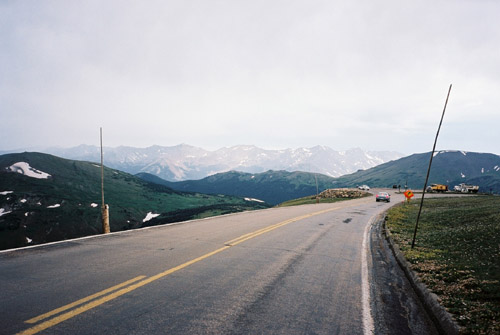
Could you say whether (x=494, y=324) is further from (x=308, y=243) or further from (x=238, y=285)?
(x=308, y=243)

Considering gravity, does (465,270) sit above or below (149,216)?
above

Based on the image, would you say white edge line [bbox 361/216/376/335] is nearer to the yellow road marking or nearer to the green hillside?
the yellow road marking

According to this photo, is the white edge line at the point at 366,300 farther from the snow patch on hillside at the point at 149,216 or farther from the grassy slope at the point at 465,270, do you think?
the snow patch on hillside at the point at 149,216

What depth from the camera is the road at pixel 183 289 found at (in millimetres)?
4109

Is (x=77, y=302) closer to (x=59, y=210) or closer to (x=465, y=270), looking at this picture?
(x=465, y=270)

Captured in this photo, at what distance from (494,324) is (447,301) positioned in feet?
3.30

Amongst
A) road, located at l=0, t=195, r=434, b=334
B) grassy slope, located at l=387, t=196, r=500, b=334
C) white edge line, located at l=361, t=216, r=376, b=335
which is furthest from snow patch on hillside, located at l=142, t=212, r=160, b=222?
white edge line, located at l=361, t=216, r=376, b=335

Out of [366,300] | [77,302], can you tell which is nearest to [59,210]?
[77,302]

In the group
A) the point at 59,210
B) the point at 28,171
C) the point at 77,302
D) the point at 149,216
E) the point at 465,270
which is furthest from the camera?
the point at 28,171

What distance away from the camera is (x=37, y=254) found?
24.7 feet

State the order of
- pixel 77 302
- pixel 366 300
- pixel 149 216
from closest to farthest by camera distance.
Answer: pixel 77 302
pixel 366 300
pixel 149 216

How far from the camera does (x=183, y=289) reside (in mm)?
5379

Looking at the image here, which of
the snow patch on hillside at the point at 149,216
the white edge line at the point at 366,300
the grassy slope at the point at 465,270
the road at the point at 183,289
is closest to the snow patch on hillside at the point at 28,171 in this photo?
the snow patch on hillside at the point at 149,216

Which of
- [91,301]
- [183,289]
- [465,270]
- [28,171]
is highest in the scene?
[28,171]
